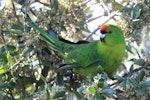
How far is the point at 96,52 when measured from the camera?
1.93 metres

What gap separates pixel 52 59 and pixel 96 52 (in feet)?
1.11

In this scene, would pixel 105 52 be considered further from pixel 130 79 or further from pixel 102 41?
pixel 130 79

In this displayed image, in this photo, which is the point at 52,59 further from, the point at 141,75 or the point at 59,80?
the point at 141,75

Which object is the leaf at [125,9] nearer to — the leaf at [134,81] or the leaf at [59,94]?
the leaf at [134,81]

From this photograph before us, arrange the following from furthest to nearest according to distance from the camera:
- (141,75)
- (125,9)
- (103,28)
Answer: (103,28) < (125,9) < (141,75)

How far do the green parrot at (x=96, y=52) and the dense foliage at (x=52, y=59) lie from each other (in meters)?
0.04

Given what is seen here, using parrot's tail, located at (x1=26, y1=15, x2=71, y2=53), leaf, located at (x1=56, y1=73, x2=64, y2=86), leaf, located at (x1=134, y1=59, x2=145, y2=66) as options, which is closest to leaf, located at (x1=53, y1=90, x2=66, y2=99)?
leaf, located at (x1=56, y1=73, x2=64, y2=86)

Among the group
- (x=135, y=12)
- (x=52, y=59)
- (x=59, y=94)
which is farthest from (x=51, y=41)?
(x=135, y=12)

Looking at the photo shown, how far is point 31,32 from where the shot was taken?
1624mm

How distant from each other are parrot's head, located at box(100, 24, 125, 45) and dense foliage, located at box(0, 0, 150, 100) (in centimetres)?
7

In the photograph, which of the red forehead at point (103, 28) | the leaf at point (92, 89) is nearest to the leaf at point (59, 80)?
the leaf at point (92, 89)

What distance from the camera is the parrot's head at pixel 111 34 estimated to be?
1.89m

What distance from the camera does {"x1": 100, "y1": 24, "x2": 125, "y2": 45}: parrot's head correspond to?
1890 millimetres

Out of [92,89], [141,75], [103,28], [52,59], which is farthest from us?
[103,28]
